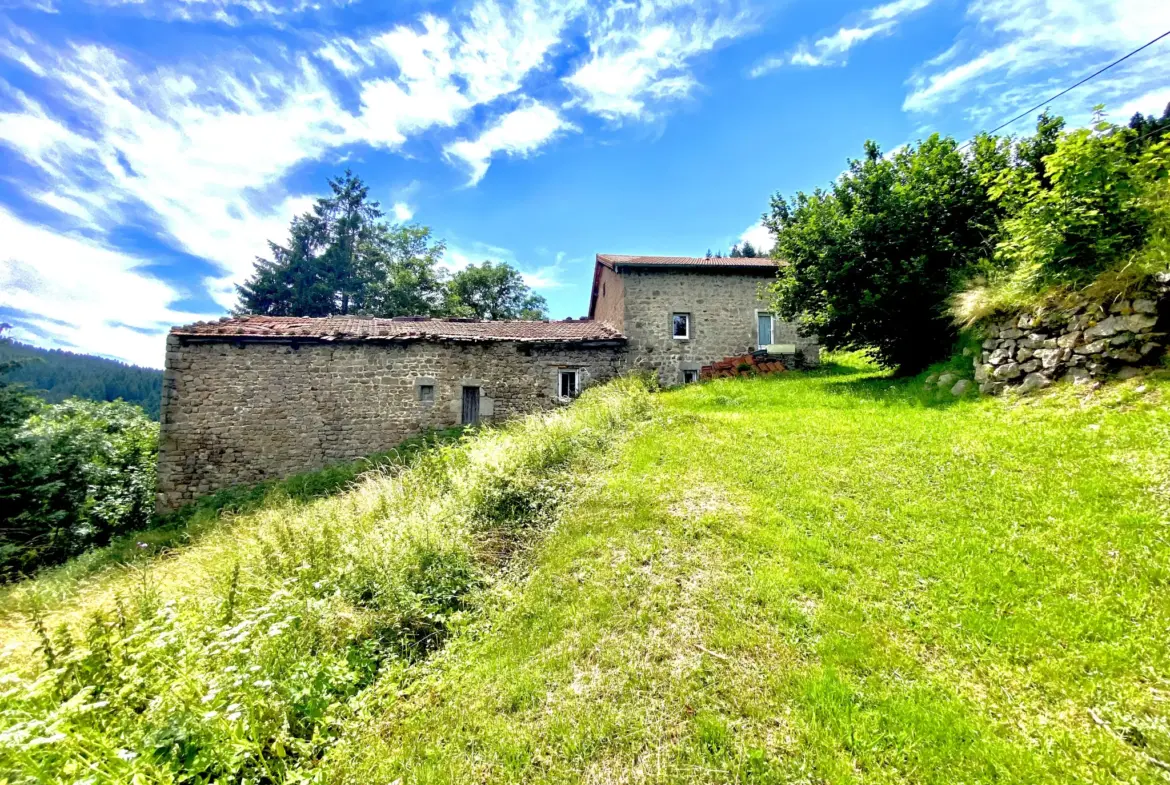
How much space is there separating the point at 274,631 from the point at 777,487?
545cm

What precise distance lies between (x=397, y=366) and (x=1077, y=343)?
14068 mm

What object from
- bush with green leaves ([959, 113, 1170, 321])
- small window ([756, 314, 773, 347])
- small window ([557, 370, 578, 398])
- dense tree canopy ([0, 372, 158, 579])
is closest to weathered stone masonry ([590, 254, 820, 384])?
small window ([756, 314, 773, 347])

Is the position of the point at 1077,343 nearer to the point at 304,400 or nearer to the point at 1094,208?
the point at 1094,208

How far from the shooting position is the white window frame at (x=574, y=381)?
13523mm

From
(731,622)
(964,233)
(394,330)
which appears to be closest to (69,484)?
(394,330)

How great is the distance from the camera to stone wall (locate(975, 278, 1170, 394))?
561 cm

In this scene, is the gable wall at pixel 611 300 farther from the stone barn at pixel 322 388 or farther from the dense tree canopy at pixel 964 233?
the dense tree canopy at pixel 964 233

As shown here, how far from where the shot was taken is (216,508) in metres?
10.7

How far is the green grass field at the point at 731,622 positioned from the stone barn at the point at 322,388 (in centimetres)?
656

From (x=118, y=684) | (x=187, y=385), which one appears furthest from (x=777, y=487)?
(x=187, y=385)

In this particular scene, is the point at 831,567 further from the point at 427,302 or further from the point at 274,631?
the point at 427,302

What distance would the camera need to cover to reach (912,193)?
30.6ft

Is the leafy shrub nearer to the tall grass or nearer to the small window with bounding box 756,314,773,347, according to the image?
the tall grass

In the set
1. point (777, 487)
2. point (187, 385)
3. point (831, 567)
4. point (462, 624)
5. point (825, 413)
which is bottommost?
point (462, 624)
